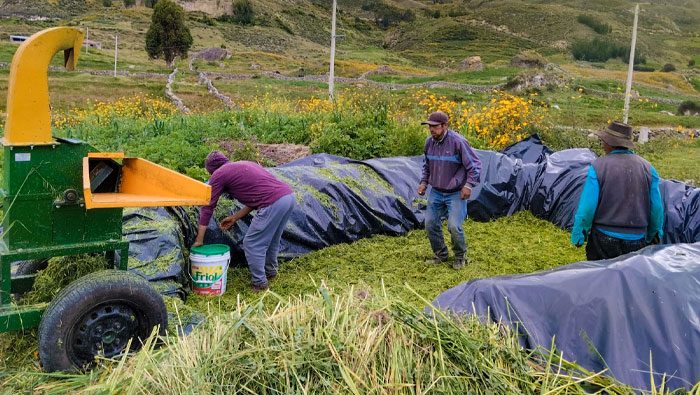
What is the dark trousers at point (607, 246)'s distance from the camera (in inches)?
168

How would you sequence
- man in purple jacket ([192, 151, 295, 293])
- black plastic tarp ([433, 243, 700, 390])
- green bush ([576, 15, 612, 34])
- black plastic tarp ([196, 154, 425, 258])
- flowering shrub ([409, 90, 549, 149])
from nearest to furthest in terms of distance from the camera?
black plastic tarp ([433, 243, 700, 390]) → man in purple jacket ([192, 151, 295, 293]) → black plastic tarp ([196, 154, 425, 258]) → flowering shrub ([409, 90, 549, 149]) → green bush ([576, 15, 612, 34])

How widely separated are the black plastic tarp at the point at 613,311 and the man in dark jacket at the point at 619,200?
115 centimetres

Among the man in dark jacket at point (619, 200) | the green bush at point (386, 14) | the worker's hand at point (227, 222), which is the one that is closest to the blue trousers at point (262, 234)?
the worker's hand at point (227, 222)

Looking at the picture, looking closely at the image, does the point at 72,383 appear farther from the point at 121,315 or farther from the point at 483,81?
the point at 483,81

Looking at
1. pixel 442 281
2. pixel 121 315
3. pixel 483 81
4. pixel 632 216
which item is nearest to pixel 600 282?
pixel 632 216

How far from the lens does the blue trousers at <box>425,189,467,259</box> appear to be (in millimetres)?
5523

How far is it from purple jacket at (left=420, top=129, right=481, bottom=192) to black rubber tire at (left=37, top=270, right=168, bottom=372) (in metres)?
3.19

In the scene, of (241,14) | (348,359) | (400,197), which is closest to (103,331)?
(348,359)

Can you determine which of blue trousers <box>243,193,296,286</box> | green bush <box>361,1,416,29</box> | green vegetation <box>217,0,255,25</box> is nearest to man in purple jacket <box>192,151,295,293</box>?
blue trousers <box>243,193,296,286</box>

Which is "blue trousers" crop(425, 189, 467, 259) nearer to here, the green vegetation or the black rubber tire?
the black rubber tire

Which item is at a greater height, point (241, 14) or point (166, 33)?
point (241, 14)

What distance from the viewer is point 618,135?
13.9 feet

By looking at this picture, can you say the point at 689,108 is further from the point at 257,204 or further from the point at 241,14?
the point at 241,14

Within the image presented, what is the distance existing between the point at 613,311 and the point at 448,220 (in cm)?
288
